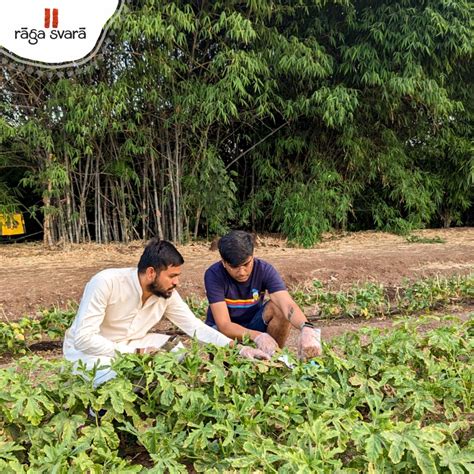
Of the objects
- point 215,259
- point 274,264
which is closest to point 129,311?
point 274,264

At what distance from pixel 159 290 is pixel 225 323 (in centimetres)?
57

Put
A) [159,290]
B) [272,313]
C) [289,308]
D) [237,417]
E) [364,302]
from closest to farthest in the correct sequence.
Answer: [237,417]
[159,290]
[289,308]
[272,313]
[364,302]

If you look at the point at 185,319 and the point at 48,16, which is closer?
the point at 185,319

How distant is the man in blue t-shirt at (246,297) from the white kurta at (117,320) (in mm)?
239

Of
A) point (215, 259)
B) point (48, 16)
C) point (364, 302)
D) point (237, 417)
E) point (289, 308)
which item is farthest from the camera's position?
point (215, 259)

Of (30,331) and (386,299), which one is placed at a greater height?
(30,331)

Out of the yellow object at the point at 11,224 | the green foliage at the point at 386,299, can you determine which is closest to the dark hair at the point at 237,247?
the green foliage at the point at 386,299

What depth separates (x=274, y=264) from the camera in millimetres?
6117

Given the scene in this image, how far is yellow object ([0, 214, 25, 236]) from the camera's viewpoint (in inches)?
280

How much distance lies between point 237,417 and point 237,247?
3.20 feet

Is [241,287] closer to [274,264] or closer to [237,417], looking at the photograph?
[237,417]

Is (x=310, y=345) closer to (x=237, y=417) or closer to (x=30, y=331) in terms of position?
(x=237, y=417)

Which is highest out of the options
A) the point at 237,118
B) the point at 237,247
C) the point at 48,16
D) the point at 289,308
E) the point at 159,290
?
the point at 48,16

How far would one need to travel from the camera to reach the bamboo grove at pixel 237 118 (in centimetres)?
639
